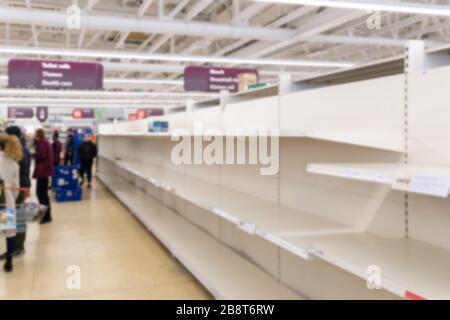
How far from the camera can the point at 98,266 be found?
4.98 metres

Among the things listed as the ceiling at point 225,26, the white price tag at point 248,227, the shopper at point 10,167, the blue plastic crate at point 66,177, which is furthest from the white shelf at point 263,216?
the blue plastic crate at point 66,177

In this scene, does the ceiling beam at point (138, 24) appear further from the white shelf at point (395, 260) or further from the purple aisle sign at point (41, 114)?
the purple aisle sign at point (41, 114)

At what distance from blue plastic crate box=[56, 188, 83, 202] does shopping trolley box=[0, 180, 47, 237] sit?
497 centimetres

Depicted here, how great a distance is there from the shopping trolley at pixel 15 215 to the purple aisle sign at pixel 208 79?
6082 mm

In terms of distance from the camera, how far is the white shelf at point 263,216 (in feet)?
8.76

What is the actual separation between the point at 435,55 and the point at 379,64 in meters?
0.37

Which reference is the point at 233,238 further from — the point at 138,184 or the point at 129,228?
the point at 138,184

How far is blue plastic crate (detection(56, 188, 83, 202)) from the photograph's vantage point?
995cm

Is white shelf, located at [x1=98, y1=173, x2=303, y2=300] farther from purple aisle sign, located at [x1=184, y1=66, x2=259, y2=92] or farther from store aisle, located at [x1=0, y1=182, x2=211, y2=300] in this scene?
purple aisle sign, located at [x1=184, y1=66, x2=259, y2=92]

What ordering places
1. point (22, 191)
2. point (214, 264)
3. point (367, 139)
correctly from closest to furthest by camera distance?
point (367, 139) → point (214, 264) → point (22, 191)

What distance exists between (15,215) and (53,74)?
5.68 meters

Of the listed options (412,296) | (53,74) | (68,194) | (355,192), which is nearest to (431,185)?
(412,296)

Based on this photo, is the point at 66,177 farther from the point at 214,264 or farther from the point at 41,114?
the point at 41,114

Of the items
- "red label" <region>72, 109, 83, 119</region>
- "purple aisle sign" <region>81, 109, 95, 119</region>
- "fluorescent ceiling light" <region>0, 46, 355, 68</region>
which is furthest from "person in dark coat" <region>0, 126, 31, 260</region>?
"purple aisle sign" <region>81, 109, 95, 119</region>
